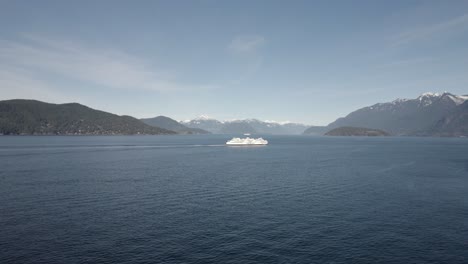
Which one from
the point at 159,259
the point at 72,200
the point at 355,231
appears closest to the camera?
the point at 159,259

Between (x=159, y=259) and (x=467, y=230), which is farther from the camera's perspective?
(x=467, y=230)

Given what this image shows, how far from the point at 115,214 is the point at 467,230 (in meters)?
63.8

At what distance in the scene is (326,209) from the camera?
64688 mm

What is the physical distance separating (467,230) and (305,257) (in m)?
32.5

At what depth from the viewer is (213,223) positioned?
54.9 meters

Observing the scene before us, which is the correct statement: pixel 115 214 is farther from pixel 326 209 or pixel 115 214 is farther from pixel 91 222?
pixel 326 209

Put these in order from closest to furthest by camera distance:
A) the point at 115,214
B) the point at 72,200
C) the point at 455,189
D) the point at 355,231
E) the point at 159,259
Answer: the point at 159,259 < the point at 355,231 < the point at 115,214 < the point at 72,200 < the point at 455,189

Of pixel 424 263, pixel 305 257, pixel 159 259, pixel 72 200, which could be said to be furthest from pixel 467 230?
pixel 72 200

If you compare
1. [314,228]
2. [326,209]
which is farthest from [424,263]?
[326,209]

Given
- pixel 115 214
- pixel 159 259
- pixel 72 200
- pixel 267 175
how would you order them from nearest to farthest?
pixel 159 259 < pixel 115 214 < pixel 72 200 < pixel 267 175

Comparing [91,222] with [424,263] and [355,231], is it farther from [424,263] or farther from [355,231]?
[424,263]

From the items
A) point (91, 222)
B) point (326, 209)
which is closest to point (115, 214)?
point (91, 222)

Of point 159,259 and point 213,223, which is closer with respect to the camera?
point 159,259

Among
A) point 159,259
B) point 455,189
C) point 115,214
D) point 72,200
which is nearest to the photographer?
point 159,259
